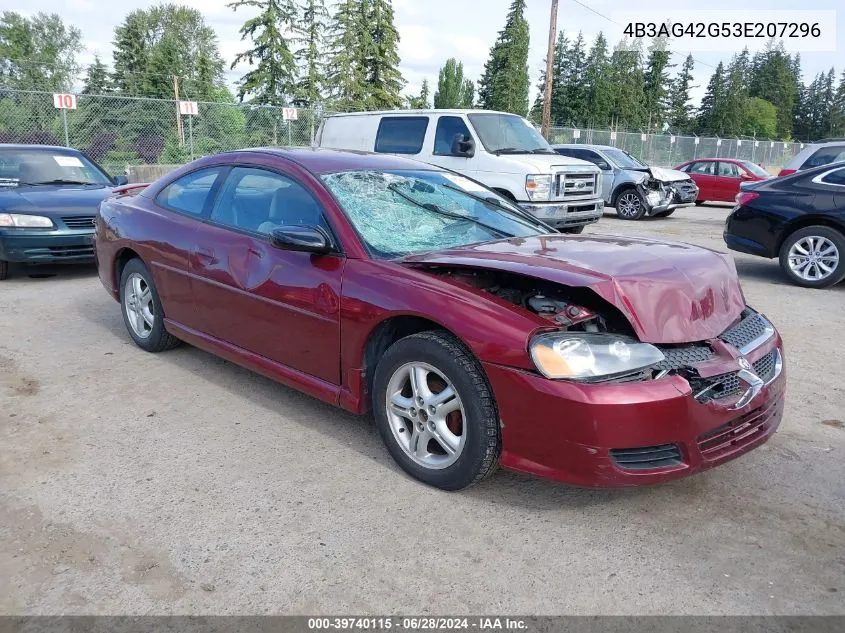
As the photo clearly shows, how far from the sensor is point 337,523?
295 centimetres

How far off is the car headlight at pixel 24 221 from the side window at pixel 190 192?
3242 mm

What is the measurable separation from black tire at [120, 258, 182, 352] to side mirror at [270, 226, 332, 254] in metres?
1.74

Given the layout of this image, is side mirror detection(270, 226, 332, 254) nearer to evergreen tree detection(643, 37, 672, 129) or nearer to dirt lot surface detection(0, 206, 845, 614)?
dirt lot surface detection(0, 206, 845, 614)

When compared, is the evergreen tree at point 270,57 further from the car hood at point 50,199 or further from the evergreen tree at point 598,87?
the evergreen tree at point 598,87

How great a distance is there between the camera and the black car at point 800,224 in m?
7.91

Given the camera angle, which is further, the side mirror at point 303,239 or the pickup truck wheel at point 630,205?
the pickup truck wheel at point 630,205

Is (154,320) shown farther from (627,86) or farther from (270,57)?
(627,86)

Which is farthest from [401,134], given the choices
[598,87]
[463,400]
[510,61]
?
[598,87]

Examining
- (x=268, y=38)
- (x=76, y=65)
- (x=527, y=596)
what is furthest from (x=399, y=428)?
(x=76, y=65)

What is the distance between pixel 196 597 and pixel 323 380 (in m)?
1.42

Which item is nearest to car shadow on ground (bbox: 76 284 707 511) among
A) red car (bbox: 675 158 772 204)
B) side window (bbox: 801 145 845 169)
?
side window (bbox: 801 145 845 169)

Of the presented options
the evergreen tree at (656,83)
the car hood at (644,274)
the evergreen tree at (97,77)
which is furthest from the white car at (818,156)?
the evergreen tree at (656,83)

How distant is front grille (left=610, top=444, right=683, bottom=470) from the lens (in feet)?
9.10

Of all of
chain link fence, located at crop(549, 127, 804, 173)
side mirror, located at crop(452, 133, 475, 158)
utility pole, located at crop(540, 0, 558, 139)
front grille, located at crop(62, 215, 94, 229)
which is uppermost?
→ utility pole, located at crop(540, 0, 558, 139)
